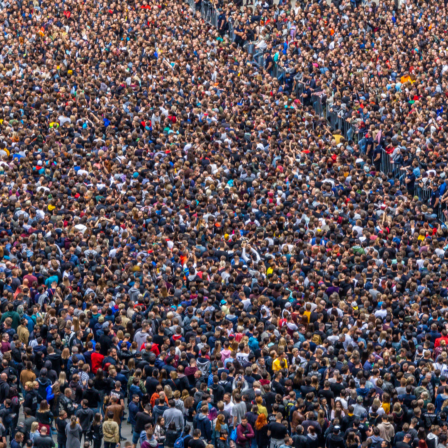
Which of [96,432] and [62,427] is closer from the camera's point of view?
[62,427]

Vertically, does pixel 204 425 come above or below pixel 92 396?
below

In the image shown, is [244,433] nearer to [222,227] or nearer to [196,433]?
[196,433]

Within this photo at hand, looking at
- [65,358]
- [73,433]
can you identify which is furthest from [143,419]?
[65,358]

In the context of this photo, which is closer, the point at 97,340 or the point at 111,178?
the point at 97,340

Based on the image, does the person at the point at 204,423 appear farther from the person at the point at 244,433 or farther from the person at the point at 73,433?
the person at the point at 73,433

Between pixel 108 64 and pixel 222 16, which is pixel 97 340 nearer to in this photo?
pixel 108 64

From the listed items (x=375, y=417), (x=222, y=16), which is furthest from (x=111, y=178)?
(x=222, y=16)

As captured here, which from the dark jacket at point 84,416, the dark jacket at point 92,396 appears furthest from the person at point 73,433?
the dark jacket at point 92,396
